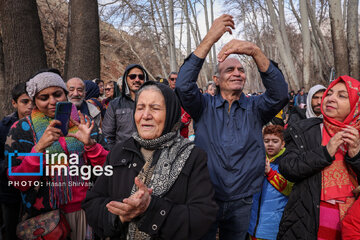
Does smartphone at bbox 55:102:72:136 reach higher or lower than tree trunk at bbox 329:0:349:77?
lower

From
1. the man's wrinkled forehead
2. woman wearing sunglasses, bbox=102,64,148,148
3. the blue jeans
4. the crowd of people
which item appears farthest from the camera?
woman wearing sunglasses, bbox=102,64,148,148

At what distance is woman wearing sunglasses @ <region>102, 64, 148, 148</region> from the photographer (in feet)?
12.0

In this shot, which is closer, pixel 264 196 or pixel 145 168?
pixel 145 168

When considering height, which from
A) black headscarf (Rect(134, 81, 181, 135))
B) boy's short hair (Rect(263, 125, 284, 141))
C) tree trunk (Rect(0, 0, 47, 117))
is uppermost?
tree trunk (Rect(0, 0, 47, 117))

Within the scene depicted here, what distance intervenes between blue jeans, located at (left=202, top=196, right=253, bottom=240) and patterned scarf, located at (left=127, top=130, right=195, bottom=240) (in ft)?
2.66

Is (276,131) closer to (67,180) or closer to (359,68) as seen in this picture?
(67,180)

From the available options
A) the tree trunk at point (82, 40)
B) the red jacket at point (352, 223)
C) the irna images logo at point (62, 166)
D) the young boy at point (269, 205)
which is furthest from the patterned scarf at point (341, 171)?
the tree trunk at point (82, 40)

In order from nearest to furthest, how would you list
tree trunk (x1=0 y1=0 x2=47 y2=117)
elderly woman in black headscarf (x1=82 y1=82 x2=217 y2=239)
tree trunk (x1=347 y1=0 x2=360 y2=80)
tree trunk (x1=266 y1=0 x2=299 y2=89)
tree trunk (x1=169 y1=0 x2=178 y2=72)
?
elderly woman in black headscarf (x1=82 y1=82 x2=217 y2=239)
tree trunk (x1=0 y1=0 x2=47 y2=117)
tree trunk (x1=347 y1=0 x2=360 y2=80)
tree trunk (x1=266 y1=0 x2=299 y2=89)
tree trunk (x1=169 y1=0 x2=178 y2=72)

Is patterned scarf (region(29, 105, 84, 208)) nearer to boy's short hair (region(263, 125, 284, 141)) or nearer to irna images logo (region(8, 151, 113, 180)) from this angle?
irna images logo (region(8, 151, 113, 180))

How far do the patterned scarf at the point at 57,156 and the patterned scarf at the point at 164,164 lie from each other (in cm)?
82

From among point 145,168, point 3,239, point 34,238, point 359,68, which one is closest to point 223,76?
point 145,168

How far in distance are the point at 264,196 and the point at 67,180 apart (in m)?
1.91

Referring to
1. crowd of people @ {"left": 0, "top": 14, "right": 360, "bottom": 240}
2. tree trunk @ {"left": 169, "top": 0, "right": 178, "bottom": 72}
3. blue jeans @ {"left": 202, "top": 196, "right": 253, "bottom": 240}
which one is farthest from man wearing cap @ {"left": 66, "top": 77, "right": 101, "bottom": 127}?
tree trunk @ {"left": 169, "top": 0, "right": 178, "bottom": 72}

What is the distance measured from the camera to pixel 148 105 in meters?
1.85
